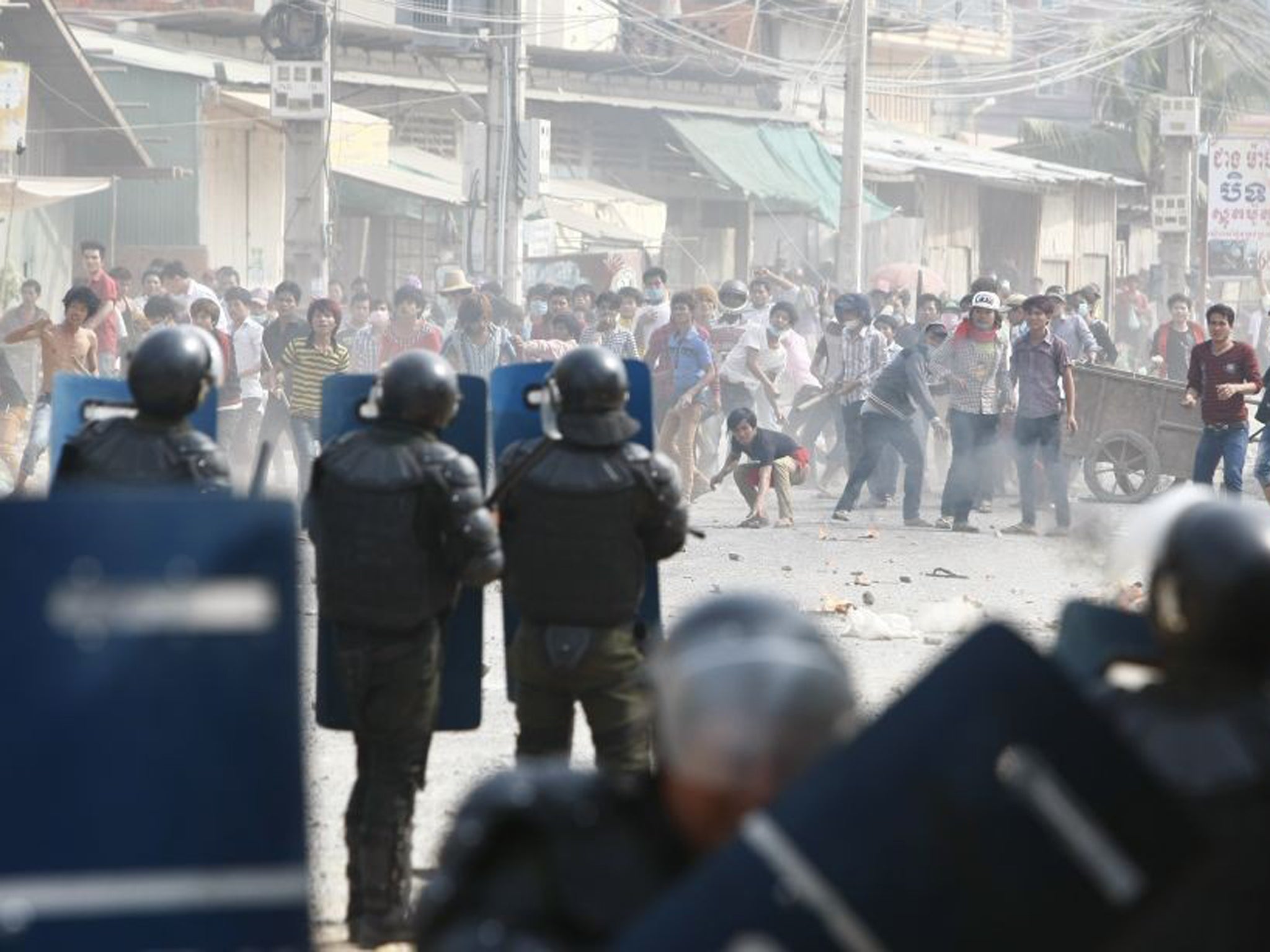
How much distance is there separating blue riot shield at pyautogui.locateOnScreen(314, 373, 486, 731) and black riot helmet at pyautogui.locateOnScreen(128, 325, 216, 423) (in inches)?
19.2

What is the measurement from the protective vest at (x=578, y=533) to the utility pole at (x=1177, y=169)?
2230cm

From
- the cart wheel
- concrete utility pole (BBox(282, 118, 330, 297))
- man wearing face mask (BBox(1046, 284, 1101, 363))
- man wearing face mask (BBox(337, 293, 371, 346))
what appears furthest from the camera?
concrete utility pole (BBox(282, 118, 330, 297))

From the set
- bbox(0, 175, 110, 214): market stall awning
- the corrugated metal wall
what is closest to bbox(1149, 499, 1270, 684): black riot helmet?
bbox(0, 175, 110, 214): market stall awning

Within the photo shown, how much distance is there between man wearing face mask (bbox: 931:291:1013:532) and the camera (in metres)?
16.3

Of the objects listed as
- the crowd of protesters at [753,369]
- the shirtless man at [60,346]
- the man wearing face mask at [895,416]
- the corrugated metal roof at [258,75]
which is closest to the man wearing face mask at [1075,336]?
the crowd of protesters at [753,369]

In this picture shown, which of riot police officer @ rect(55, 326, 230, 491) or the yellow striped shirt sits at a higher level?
riot police officer @ rect(55, 326, 230, 491)

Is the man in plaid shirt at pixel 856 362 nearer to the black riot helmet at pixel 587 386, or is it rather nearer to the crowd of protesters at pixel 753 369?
the crowd of protesters at pixel 753 369

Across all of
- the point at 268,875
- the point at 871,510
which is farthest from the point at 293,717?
the point at 871,510

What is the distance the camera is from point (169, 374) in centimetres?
630

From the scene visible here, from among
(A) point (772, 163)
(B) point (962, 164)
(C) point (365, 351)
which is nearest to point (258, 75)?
(A) point (772, 163)

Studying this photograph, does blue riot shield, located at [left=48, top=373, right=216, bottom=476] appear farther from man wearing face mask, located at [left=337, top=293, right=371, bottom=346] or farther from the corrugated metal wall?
the corrugated metal wall

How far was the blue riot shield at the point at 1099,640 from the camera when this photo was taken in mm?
3883

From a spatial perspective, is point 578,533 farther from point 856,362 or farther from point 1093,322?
point 1093,322

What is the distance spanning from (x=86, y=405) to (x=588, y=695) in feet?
5.19
